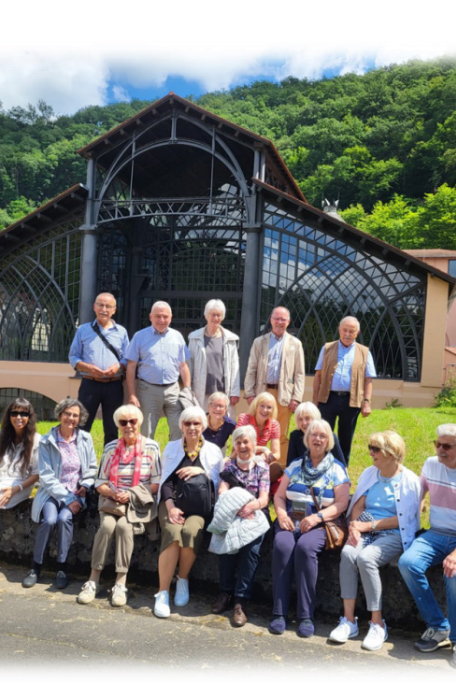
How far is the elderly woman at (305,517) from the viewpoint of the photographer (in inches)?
169

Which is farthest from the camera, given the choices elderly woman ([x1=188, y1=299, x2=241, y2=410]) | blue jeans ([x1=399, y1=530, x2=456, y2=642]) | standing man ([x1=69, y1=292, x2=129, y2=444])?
standing man ([x1=69, y1=292, x2=129, y2=444])

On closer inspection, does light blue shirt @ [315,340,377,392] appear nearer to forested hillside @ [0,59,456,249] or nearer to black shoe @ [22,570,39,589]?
black shoe @ [22,570,39,589]

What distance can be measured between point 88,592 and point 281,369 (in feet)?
9.93

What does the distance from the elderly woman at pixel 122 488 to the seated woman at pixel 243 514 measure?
0.67 m

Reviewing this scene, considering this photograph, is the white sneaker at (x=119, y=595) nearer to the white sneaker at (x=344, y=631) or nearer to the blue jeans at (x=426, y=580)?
the white sneaker at (x=344, y=631)

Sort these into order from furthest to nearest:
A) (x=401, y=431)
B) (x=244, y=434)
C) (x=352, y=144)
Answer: (x=352, y=144), (x=401, y=431), (x=244, y=434)

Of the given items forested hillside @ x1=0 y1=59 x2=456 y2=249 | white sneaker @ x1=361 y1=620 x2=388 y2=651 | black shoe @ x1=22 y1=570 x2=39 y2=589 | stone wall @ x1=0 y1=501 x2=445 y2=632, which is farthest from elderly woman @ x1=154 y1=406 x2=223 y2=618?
forested hillside @ x1=0 y1=59 x2=456 y2=249

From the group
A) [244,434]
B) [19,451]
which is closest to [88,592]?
[19,451]

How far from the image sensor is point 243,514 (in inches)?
181

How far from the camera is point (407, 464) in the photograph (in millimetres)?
8406

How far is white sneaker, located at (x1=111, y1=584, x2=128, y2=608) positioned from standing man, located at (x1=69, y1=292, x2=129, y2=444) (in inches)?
79.4

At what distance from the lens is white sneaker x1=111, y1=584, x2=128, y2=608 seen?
4555 mm

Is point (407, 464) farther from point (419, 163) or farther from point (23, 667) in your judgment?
point (419, 163)

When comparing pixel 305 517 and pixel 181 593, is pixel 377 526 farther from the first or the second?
pixel 181 593
